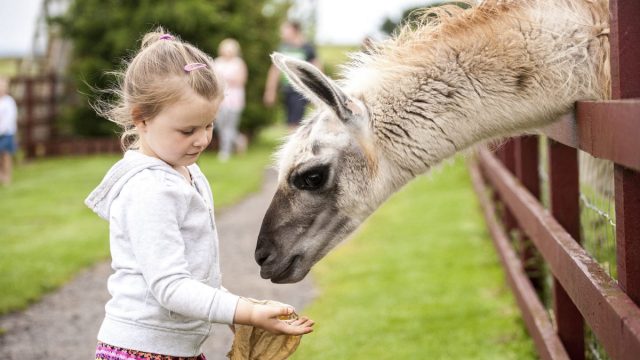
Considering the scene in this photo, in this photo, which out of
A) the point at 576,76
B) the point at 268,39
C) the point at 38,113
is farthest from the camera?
the point at 268,39

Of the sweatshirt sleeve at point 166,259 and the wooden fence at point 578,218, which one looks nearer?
the wooden fence at point 578,218

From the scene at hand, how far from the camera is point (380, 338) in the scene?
5184 mm

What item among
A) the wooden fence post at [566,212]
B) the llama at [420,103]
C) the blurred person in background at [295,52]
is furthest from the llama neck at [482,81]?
the blurred person in background at [295,52]

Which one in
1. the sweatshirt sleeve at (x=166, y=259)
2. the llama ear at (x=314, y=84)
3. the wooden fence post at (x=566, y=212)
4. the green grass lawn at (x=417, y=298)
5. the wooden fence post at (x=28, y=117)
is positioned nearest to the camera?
the sweatshirt sleeve at (x=166, y=259)

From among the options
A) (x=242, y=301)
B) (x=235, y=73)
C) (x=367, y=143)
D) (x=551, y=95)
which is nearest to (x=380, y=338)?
(x=367, y=143)

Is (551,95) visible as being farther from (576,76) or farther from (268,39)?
(268,39)

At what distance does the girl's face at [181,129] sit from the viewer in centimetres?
265

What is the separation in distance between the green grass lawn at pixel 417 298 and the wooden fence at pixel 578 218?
37 centimetres

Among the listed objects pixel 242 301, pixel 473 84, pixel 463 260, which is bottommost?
pixel 463 260

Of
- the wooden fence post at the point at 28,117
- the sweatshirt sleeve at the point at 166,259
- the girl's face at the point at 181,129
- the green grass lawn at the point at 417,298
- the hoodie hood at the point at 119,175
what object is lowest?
the green grass lawn at the point at 417,298

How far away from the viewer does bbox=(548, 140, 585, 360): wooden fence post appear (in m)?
3.74

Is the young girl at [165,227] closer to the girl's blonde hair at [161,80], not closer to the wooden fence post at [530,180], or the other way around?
the girl's blonde hair at [161,80]

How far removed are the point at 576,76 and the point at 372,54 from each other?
0.95m

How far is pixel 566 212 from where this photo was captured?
12.7 ft
